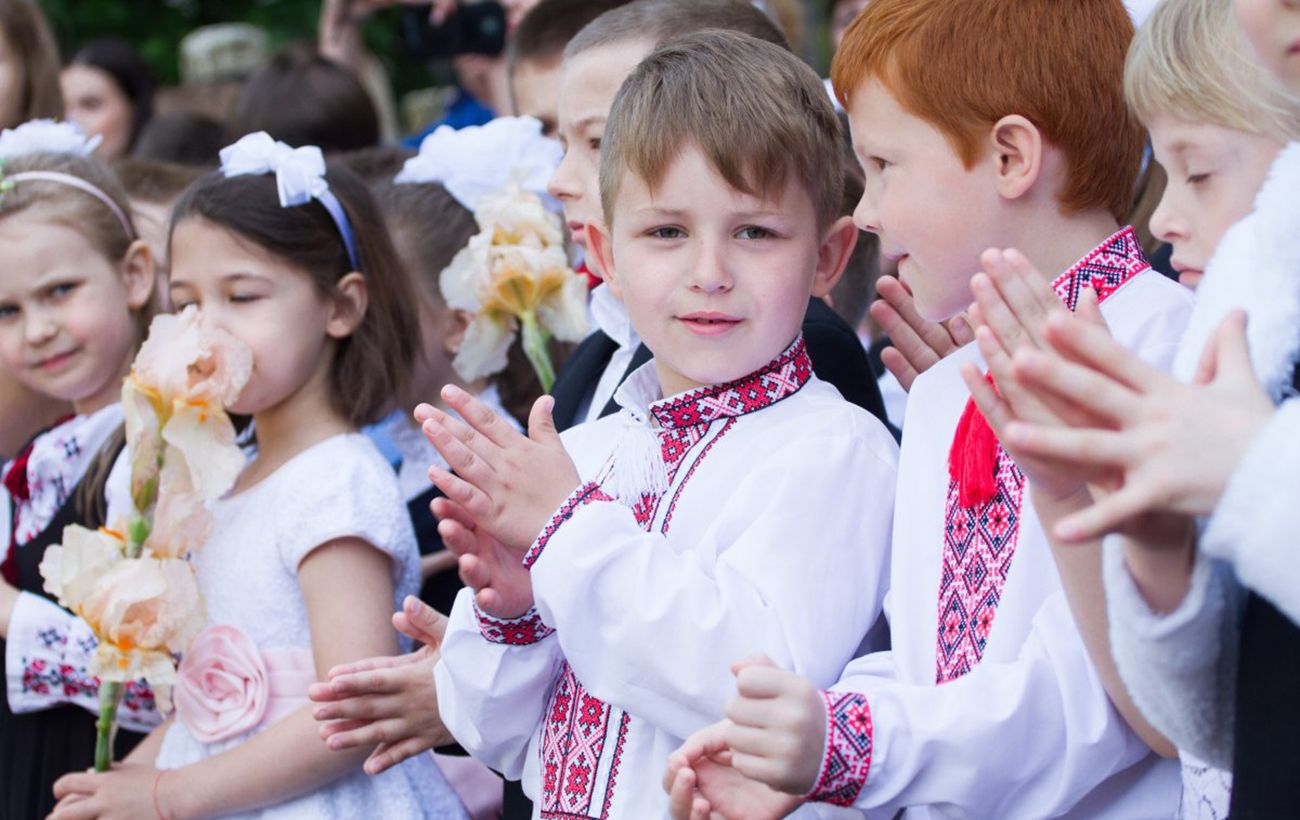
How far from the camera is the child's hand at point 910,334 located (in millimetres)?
2471

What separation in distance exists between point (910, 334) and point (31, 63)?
363 centimetres

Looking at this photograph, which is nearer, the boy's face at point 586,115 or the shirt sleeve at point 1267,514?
the shirt sleeve at point 1267,514

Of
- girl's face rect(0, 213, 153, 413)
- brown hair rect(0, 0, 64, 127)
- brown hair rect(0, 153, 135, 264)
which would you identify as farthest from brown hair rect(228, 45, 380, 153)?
girl's face rect(0, 213, 153, 413)

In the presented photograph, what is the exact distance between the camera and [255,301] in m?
3.05

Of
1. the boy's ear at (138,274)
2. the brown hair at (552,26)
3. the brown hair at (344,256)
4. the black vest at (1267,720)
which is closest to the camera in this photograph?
the black vest at (1267,720)

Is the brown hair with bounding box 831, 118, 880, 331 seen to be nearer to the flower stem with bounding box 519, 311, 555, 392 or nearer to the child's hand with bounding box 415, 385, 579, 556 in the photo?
the flower stem with bounding box 519, 311, 555, 392

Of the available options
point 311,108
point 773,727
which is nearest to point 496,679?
point 773,727

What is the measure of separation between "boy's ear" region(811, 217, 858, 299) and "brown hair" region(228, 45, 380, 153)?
11.3ft

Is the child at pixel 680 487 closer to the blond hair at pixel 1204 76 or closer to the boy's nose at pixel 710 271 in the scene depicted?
the boy's nose at pixel 710 271

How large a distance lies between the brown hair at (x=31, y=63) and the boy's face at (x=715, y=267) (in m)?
3.42

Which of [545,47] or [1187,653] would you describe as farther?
[545,47]

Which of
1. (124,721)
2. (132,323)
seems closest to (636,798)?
(124,721)

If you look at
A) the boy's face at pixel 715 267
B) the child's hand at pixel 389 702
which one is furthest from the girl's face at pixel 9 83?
the boy's face at pixel 715 267

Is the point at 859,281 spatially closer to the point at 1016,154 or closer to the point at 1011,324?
the point at 1016,154
